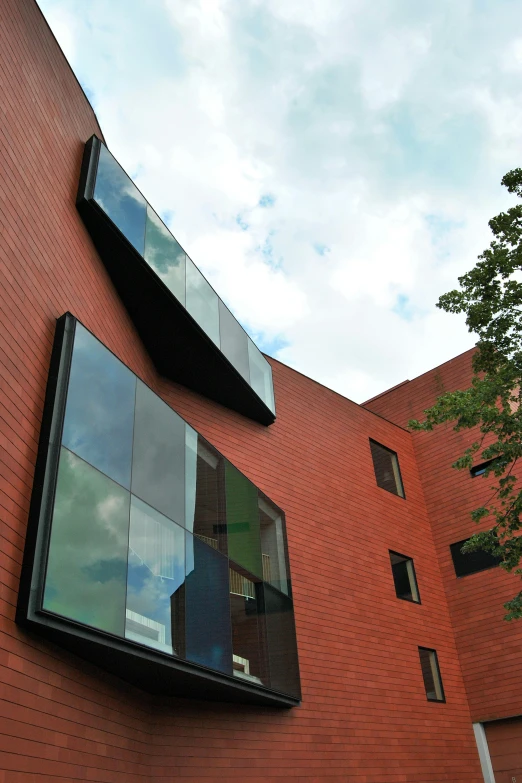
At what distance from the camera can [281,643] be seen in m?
11.1

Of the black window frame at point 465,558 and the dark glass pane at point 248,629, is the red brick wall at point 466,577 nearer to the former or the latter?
the black window frame at point 465,558

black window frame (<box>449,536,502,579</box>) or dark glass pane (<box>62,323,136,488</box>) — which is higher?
black window frame (<box>449,536,502,579</box>)

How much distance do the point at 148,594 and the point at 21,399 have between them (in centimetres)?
282

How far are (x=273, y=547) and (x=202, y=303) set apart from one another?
16.6 ft

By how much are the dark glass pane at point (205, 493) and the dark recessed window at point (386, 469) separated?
8.51m

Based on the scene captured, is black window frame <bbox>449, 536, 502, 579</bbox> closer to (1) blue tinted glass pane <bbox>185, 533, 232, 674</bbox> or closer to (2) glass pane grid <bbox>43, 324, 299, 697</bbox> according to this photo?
(2) glass pane grid <bbox>43, 324, 299, 697</bbox>

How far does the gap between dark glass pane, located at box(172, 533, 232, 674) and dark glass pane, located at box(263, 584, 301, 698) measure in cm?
160

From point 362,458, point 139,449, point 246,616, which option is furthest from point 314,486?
point 139,449

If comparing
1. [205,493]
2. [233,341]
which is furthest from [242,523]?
[233,341]

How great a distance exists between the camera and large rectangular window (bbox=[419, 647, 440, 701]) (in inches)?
600

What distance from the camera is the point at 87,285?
940cm

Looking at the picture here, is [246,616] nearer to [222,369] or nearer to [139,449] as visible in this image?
[139,449]

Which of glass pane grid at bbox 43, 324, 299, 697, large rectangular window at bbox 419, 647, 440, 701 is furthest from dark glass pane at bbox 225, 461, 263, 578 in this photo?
large rectangular window at bbox 419, 647, 440, 701

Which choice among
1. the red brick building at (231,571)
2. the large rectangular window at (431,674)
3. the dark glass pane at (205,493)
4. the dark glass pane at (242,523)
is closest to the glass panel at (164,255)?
the red brick building at (231,571)
